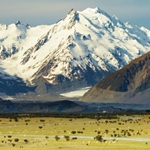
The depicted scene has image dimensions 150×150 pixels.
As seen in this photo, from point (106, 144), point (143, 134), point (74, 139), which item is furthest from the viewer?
point (143, 134)

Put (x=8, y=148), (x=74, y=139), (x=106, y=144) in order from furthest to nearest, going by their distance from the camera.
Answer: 1. (x=74, y=139)
2. (x=106, y=144)
3. (x=8, y=148)

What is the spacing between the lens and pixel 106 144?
8850 centimetres

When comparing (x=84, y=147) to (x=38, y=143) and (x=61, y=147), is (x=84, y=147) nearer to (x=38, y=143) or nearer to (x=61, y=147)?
(x=61, y=147)

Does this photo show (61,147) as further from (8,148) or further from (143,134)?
(143,134)

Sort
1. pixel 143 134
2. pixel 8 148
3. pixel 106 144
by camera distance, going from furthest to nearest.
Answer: pixel 143 134 → pixel 106 144 → pixel 8 148

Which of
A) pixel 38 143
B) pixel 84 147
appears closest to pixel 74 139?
pixel 38 143

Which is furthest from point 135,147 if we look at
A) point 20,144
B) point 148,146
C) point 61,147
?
point 20,144

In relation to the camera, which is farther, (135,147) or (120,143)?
(120,143)

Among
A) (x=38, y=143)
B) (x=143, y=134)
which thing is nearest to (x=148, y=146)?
(x=38, y=143)

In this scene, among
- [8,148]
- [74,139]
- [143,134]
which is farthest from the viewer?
[143,134]

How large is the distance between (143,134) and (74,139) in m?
19.4

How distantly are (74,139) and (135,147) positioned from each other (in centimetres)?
1620

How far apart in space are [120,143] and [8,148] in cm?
1668

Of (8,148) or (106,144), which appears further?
(106,144)
